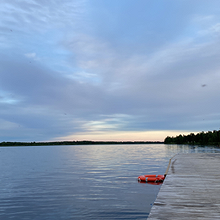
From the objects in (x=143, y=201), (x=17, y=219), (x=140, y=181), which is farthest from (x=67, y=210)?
(x=140, y=181)

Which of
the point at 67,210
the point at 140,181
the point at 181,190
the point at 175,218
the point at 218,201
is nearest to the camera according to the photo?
the point at 175,218

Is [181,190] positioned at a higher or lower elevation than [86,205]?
higher

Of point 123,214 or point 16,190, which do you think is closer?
point 123,214

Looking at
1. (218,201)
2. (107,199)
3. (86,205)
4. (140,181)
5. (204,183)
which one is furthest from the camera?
(140,181)

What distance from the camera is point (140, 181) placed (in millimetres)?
28016

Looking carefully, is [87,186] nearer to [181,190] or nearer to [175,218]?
[181,190]

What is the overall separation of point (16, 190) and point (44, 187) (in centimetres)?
296

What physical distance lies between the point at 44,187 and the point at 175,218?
2078 centimetres

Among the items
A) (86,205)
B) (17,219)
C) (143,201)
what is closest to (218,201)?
(143,201)

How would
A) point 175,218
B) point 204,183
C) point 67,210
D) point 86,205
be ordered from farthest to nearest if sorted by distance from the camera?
point 86,205
point 67,210
point 204,183
point 175,218

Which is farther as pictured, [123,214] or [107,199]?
[107,199]

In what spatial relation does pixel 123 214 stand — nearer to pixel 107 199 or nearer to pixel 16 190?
pixel 107 199

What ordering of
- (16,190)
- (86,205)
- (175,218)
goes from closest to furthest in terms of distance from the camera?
(175,218) → (86,205) → (16,190)

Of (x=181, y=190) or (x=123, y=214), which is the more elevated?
(x=181, y=190)
